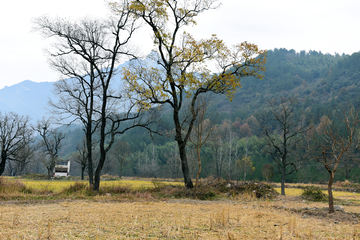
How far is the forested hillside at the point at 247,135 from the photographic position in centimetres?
5603

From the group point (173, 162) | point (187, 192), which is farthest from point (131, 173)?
→ point (187, 192)

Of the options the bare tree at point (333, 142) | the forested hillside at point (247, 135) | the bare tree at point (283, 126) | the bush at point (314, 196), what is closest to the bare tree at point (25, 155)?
the forested hillside at point (247, 135)

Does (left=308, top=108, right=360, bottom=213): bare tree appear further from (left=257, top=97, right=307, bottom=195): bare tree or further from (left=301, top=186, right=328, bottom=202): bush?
(left=257, top=97, right=307, bottom=195): bare tree

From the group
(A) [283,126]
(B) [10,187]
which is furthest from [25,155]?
(A) [283,126]

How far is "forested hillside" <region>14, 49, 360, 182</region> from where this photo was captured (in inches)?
2206

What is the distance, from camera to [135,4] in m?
15.6

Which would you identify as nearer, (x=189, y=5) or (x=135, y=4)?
(x=135, y=4)

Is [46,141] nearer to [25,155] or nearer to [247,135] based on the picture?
[25,155]

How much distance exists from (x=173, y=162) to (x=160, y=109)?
164ft

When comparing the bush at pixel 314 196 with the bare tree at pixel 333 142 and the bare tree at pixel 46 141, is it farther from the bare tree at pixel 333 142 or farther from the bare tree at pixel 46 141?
the bare tree at pixel 46 141

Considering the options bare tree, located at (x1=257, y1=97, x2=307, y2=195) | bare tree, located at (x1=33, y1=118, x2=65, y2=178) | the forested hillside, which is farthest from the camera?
the forested hillside

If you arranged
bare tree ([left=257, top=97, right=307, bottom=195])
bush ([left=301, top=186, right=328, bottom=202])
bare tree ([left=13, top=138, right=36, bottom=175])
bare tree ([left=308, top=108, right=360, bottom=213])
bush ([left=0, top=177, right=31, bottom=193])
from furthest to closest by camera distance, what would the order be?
1. bare tree ([left=13, top=138, right=36, bottom=175])
2. bare tree ([left=257, top=97, right=307, bottom=195])
3. bush ([left=301, top=186, right=328, bottom=202])
4. bush ([left=0, top=177, right=31, bottom=193])
5. bare tree ([left=308, top=108, right=360, bottom=213])

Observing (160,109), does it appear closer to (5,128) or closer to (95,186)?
(95,186)

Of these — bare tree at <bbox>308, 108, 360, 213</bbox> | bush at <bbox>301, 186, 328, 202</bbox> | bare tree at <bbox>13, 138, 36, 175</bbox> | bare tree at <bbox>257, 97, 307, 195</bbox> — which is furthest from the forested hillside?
bare tree at <bbox>13, 138, 36, 175</bbox>
